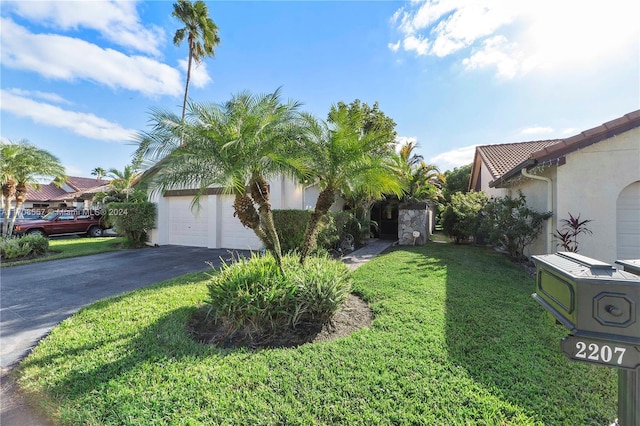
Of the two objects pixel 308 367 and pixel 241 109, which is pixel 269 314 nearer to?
pixel 308 367

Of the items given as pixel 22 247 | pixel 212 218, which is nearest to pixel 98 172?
pixel 22 247

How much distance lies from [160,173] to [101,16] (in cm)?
749

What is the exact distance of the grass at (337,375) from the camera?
267 centimetres

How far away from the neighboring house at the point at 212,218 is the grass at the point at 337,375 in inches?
295

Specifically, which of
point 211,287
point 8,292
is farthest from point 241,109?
point 8,292

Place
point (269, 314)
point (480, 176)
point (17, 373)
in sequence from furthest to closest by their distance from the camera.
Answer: point (480, 176), point (269, 314), point (17, 373)

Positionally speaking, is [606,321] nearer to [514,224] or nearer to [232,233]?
[514,224]

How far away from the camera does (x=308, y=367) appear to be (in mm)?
3373

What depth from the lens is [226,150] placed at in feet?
15.0

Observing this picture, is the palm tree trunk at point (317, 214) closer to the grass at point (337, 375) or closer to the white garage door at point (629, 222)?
the grass at point (337, 375)

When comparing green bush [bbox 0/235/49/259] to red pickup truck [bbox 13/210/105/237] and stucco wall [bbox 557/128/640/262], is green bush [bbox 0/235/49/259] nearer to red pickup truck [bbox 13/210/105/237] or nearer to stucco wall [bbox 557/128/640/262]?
red pickup truck [bbox 13/210/105/237]

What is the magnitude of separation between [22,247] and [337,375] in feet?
50.0

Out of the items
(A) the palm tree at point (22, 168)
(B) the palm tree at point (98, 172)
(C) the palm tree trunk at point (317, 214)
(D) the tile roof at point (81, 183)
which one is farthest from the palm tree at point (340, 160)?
(B) the palm tree at point (98, 172)

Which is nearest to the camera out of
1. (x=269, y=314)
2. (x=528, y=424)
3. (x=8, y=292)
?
(x=528, y=424)
